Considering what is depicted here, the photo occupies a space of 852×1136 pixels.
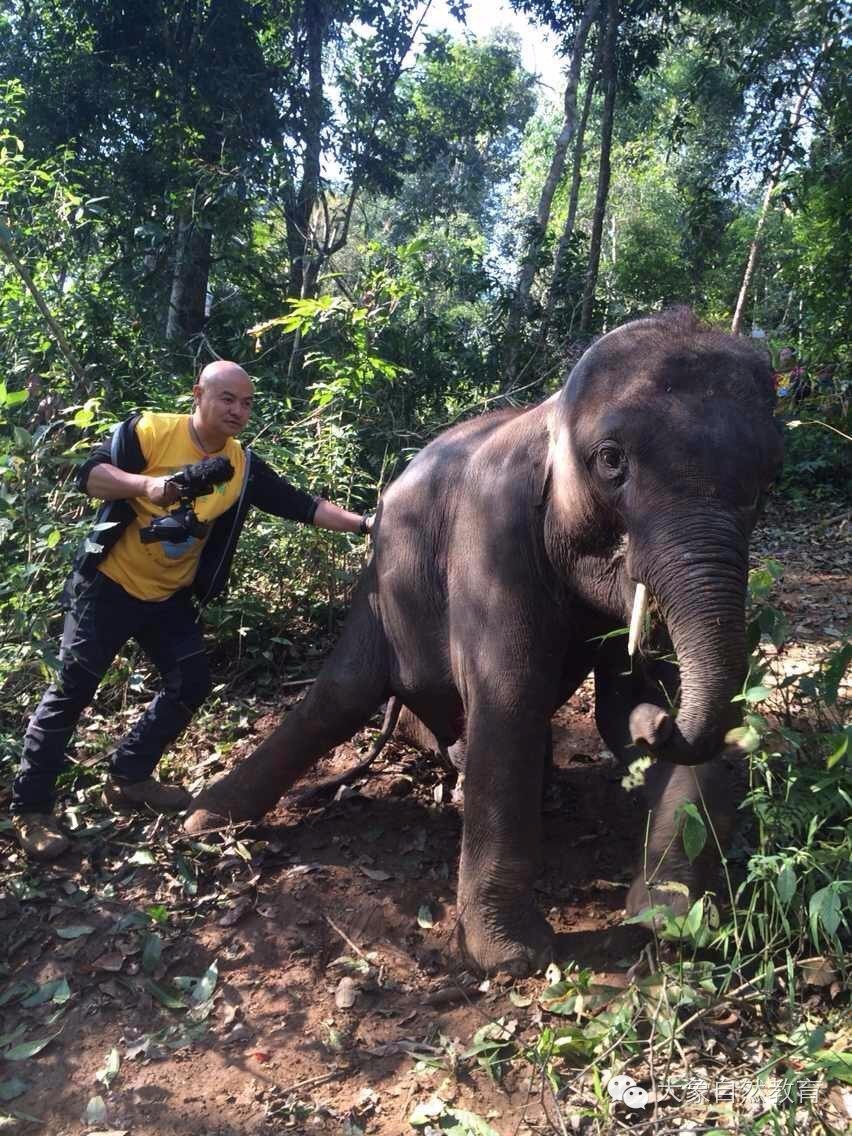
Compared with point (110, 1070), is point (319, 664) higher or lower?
higher

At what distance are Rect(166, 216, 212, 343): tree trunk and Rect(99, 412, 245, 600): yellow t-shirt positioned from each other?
18.0 ft

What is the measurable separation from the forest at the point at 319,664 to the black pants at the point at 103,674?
0.80ft

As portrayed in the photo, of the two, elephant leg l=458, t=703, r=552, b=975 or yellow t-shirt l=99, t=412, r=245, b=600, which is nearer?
elephant leg l=458, t=703, r=552, b=975

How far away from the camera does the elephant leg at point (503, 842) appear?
11.4 ft

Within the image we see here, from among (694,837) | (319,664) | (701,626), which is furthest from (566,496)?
(319,664)

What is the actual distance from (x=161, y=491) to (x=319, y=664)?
7.68ft

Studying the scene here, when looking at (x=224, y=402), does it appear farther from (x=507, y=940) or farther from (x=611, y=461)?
(x=507, y=940)

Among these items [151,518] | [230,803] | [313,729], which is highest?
[151,518]

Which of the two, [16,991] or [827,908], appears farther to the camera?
[16,991]

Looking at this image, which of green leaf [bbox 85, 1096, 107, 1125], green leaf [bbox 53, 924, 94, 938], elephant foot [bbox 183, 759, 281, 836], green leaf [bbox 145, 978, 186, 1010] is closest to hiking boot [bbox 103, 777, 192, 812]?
elephant foot [bbox 183, 759, 281, 836]

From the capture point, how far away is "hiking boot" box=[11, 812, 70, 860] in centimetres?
427

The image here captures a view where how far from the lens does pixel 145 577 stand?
4305mm

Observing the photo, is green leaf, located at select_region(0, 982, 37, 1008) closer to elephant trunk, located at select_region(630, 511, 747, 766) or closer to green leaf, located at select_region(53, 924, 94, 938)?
green leaf, located at select_region(53, 924, 94, 938)

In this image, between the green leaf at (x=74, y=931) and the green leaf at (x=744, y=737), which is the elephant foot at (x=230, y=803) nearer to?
the green leaf at (x=74, y=931)
